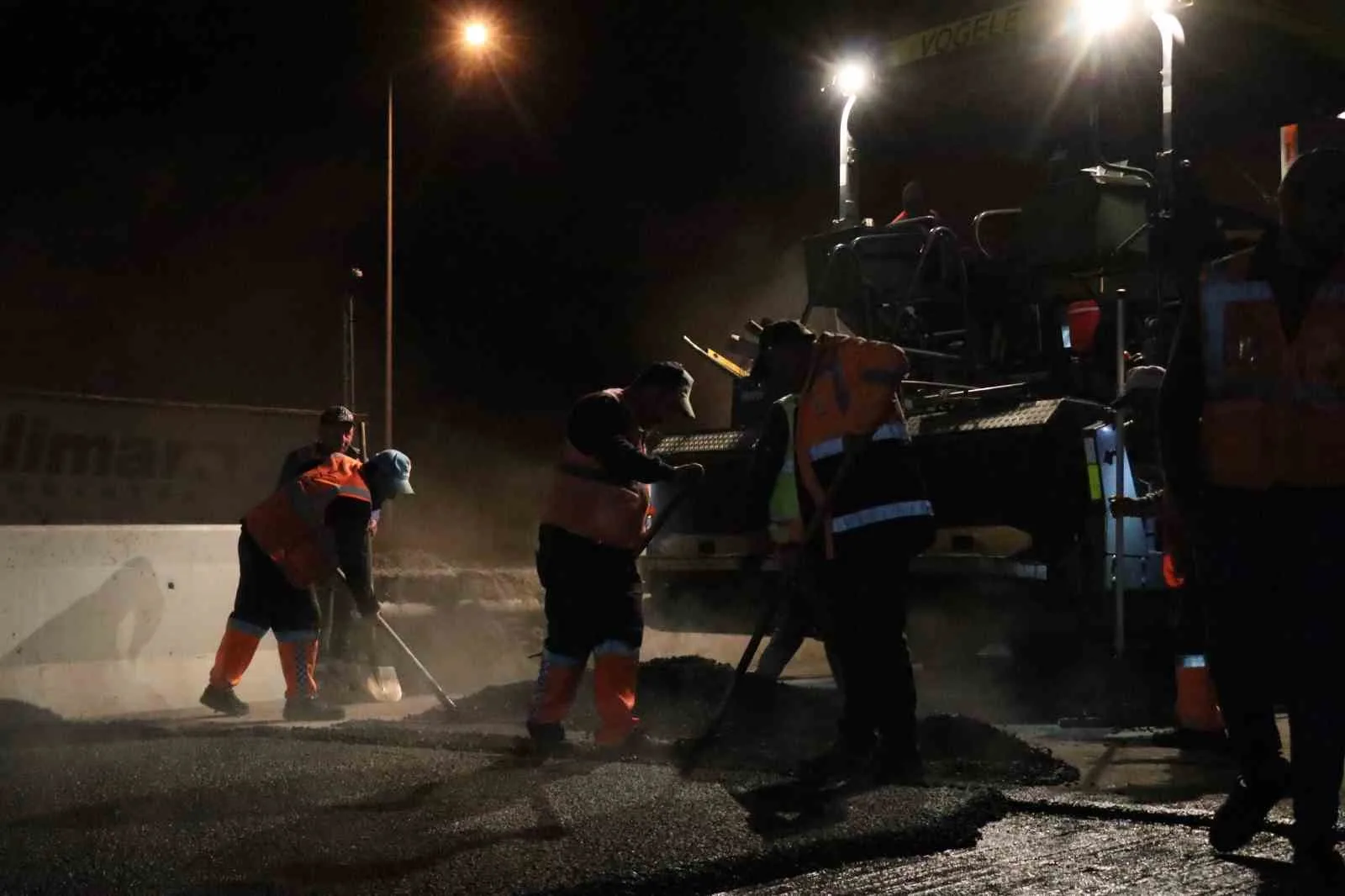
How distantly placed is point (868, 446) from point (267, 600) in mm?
3670

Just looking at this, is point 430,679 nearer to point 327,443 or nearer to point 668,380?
point 327,443

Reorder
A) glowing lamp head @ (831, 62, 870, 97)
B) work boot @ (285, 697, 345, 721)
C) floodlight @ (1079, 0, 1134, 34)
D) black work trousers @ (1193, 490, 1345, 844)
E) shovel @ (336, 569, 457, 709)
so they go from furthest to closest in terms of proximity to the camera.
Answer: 1. glowing lamp head @ (831, 62, 870, 97)
2. floodlight @ (1079, 0, 1134, 34)
3. shovel @ (336, 569, 457, 709)
4. work boot @ (285, 697, 345, 721)
5. black work trousers @ (1193, 490, 1345, 844)

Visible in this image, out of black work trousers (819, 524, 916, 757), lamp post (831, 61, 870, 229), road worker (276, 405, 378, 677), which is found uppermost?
lamp post (831, 61, 870, 229)

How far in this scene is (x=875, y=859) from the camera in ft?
11.6

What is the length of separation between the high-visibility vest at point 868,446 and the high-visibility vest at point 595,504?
90 centimetres

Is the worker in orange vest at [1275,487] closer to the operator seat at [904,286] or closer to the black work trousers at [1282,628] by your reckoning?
the black work trousers at [1282,628]

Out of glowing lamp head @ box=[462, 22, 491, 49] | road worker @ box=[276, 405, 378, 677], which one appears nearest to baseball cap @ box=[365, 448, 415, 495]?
road worker @ box=[276, 405, 378, 677]

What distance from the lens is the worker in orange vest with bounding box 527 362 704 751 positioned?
5730mm

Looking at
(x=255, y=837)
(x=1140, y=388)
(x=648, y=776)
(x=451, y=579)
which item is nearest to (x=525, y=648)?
(x=451, y=579)

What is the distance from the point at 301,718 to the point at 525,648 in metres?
4.96

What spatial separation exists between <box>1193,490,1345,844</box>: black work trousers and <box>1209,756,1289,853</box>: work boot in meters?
0.02

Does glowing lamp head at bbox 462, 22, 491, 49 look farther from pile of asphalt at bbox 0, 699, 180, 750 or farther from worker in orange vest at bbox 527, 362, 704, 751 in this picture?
worker in orange vest at bbox 527, 362, 704, 751

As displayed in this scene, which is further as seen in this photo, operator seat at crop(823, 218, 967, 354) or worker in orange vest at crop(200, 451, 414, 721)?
operator seat at crop(823, 218, 967, 354)

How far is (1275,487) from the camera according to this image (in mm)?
3465
